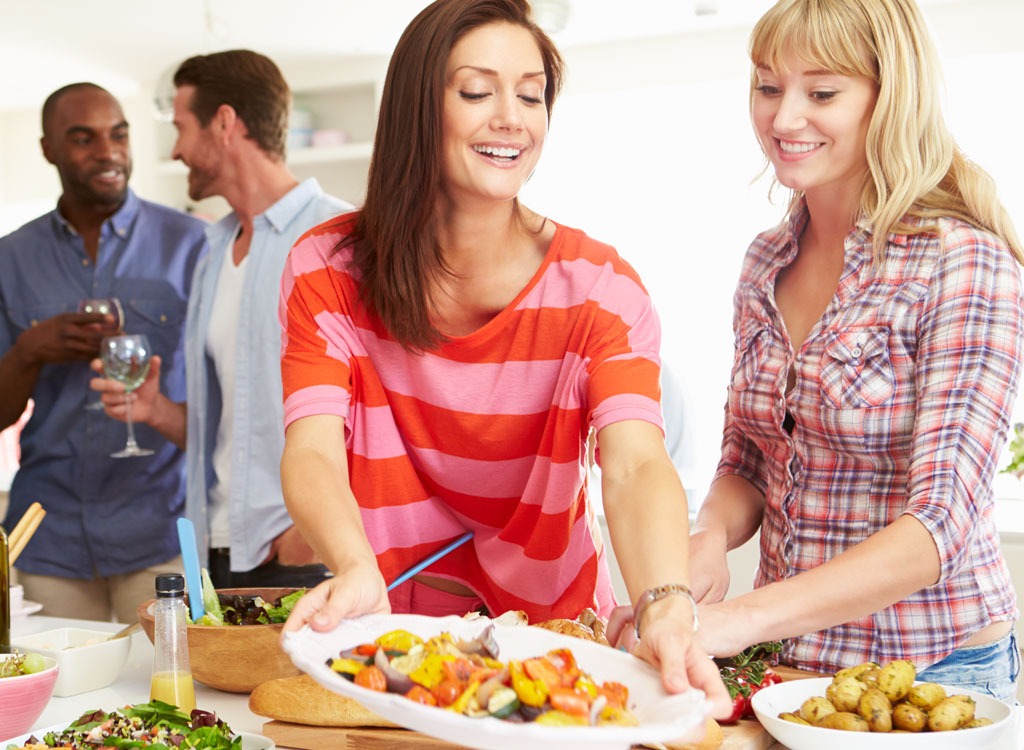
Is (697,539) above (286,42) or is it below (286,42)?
below

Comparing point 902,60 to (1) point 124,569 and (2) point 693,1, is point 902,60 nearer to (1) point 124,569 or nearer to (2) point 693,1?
(1) point 124,569

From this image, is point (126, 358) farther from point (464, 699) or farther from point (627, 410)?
point (464, 699)

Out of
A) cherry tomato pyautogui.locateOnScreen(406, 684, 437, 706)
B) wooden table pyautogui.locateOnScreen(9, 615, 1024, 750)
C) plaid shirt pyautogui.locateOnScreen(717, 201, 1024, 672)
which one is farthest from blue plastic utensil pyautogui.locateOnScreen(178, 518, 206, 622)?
plaid shirt pyautogui.locateOnScreen(717, 201, 1024, 672)

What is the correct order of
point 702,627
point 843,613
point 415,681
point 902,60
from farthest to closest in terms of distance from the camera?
1. point 902,60
2. point 843,613
3. point 702,627
4. point 415,681

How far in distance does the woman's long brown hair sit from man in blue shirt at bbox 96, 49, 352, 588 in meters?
1.17

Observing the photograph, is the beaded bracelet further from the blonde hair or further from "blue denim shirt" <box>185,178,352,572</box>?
"blue denim shirt" <box>185,178,352,572</box>

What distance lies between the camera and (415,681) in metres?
0.98

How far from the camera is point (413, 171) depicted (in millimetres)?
1554

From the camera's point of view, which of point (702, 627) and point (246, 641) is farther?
point (246, 641)

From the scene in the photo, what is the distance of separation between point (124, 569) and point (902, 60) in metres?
2.35

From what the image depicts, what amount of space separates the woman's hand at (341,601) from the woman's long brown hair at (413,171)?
44 cm

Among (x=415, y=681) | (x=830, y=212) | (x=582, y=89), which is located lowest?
(x=415, y=681)

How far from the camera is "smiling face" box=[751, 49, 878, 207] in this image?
160cm

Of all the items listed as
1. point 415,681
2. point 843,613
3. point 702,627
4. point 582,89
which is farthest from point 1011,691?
point 582,89
